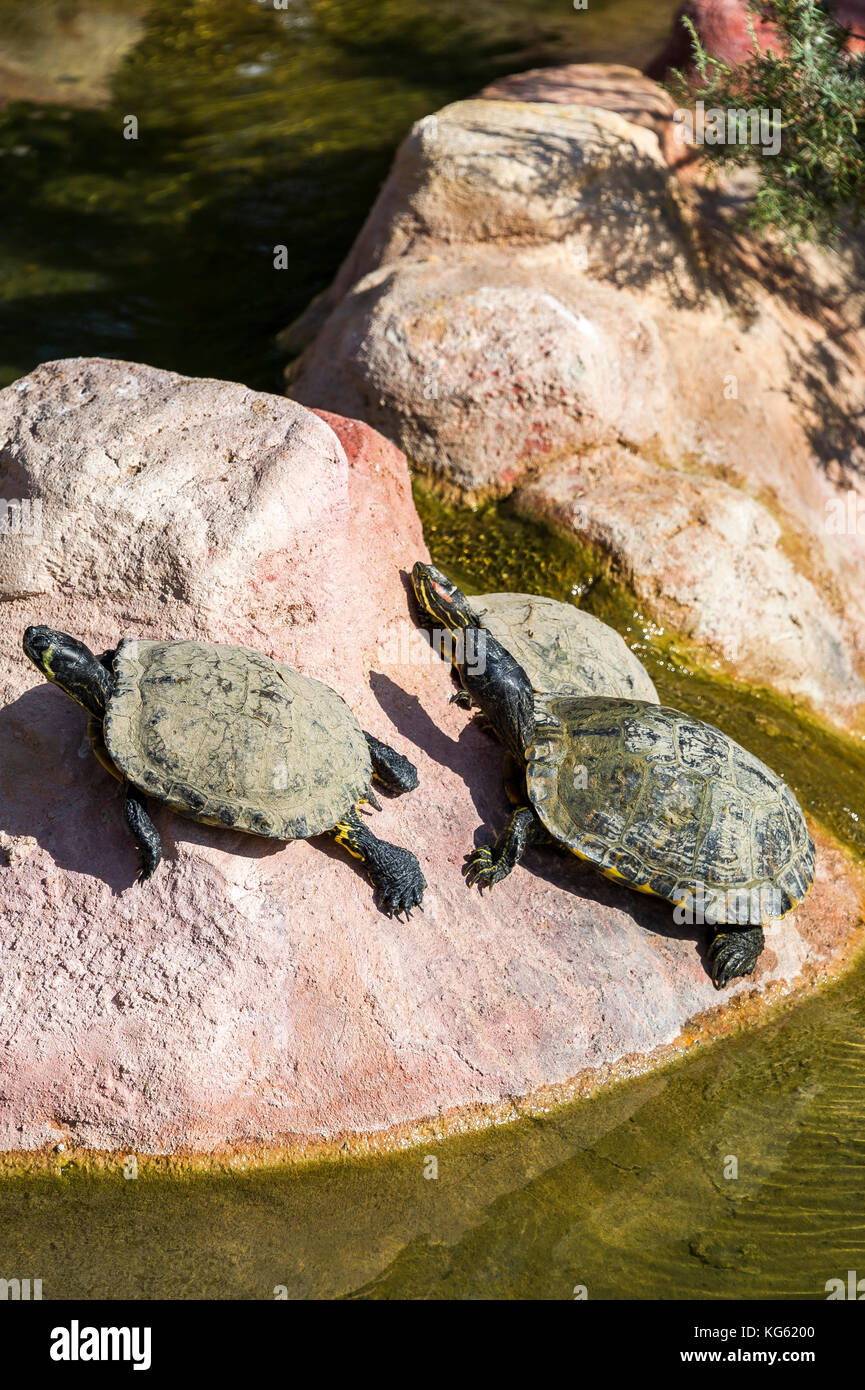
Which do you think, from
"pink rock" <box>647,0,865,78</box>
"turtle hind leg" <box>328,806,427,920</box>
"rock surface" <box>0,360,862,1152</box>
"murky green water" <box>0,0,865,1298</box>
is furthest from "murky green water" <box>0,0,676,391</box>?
"turtle hind leg" <box>328,806,427,920</box>

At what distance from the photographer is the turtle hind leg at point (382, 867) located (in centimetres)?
468

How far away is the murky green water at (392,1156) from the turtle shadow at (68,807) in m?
1.15

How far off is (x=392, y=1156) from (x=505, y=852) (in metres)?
1.27

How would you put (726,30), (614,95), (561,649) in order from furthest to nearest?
1. (726,30)
2. (614,95)
3. (561,649)

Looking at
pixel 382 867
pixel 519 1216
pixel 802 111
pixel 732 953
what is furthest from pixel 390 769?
pixel 802 111

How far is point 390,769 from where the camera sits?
4.97 metres

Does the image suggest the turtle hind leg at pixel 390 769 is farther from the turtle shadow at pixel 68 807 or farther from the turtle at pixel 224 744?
the turtle shadow at pixel 68 807

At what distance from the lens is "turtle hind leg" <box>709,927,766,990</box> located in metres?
5.12

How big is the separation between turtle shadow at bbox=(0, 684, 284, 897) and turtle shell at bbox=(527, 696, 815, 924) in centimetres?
129

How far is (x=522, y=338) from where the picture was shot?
7.25 m

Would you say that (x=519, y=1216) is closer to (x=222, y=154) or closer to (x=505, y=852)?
(x=505, y=852)

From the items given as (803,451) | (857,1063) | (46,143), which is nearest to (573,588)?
(803,451)

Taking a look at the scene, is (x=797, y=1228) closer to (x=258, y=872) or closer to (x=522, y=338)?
(x=258, y=872)

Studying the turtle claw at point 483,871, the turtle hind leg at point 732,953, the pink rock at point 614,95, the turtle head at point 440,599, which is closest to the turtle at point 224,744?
the turtle claw at point 483,871
